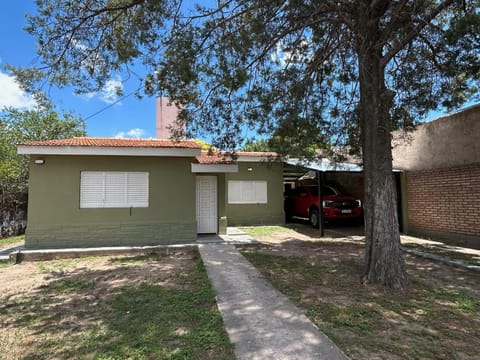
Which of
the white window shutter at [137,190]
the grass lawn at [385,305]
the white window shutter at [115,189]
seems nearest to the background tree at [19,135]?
the white window shutter at [115,189]

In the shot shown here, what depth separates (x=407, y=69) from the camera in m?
7.21

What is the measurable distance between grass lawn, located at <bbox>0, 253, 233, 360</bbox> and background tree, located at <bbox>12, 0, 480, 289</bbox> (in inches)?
128

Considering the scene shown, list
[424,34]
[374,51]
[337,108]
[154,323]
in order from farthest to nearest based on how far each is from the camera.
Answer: [337,108], [424,34], [374,51], [154,323]

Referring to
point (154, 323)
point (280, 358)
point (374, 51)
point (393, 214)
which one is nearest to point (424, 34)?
point (374, 51)

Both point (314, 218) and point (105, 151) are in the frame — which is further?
point (314, 218)

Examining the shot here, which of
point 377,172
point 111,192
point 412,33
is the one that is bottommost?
point 111,192

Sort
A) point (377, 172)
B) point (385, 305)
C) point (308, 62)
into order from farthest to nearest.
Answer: point (308, 62), point (377, 172), point (385, 305)

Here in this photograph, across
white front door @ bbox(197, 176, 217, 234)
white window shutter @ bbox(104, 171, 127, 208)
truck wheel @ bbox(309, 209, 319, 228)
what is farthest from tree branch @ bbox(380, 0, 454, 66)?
truck wheel @ bbox(309, 209, 319, 228)

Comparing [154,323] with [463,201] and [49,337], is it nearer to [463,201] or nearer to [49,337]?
[49,337]

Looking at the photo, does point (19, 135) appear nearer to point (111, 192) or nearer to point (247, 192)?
point (111, 192)

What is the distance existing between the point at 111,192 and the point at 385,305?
25.0 ft

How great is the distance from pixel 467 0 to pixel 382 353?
226 inches

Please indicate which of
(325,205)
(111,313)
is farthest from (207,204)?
(111,313)

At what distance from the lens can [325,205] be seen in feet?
40.4
